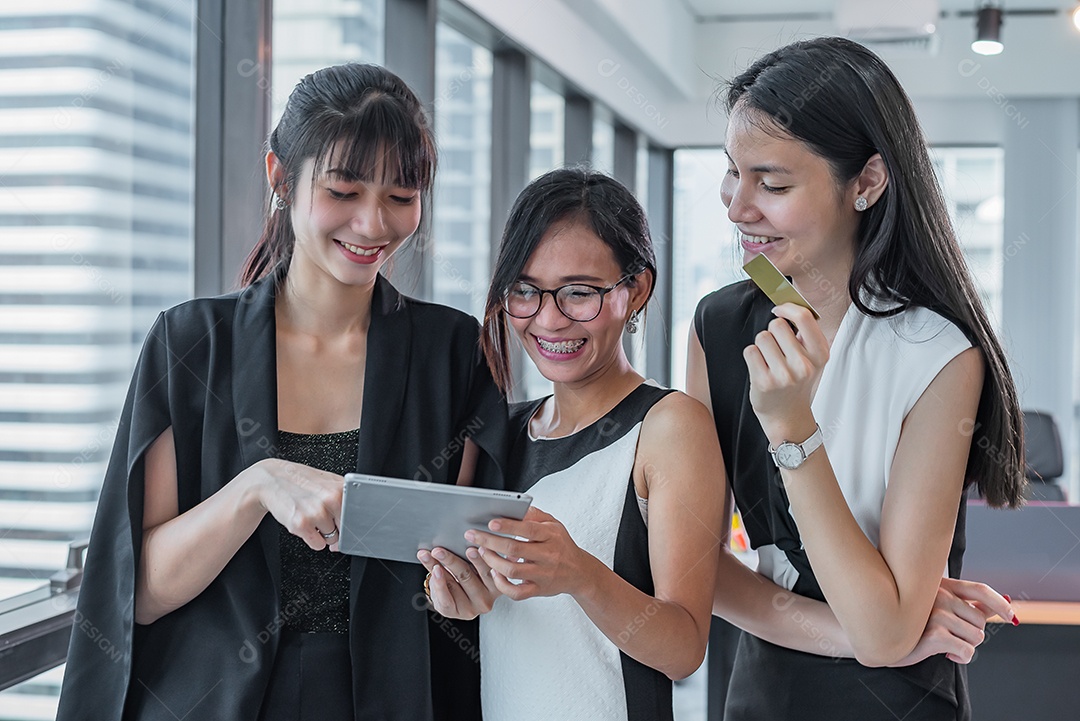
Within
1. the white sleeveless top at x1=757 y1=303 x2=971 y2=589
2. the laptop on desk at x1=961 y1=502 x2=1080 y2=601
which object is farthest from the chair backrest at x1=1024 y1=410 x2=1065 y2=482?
the white sleeveless top at x1=757 y1=303 x2=971 y2=589

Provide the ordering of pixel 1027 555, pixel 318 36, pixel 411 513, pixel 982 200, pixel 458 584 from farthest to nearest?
pixel 982 200
pixel 318 36
pixel 1027 555
pixel 458 584
pixel 411 513

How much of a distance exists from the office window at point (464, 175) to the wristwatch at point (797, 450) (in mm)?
2897

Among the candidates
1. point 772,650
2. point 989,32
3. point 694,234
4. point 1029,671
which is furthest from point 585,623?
point 694,234

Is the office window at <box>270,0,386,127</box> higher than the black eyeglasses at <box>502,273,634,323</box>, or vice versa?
the office window at <box>270,0,386,127</box>

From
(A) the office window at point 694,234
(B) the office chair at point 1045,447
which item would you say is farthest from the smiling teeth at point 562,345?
(A) the office window at point 694,234

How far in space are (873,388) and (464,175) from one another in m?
3.16

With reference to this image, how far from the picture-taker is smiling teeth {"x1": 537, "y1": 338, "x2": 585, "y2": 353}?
4.83ft

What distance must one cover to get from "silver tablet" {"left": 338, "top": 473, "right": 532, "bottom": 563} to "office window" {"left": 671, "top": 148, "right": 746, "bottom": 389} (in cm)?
671

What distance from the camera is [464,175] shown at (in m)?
4.36

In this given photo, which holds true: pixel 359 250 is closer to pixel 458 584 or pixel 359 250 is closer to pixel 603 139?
pixel 458 584

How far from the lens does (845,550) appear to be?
128 centimetres

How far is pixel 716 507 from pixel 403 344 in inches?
19.6

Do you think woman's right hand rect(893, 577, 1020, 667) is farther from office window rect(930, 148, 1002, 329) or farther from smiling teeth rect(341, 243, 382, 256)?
office window rect(930, 148, 1002, 329)

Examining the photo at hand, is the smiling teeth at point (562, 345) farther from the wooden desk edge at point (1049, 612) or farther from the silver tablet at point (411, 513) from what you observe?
the wooden desk edge at point (1049, 612)
